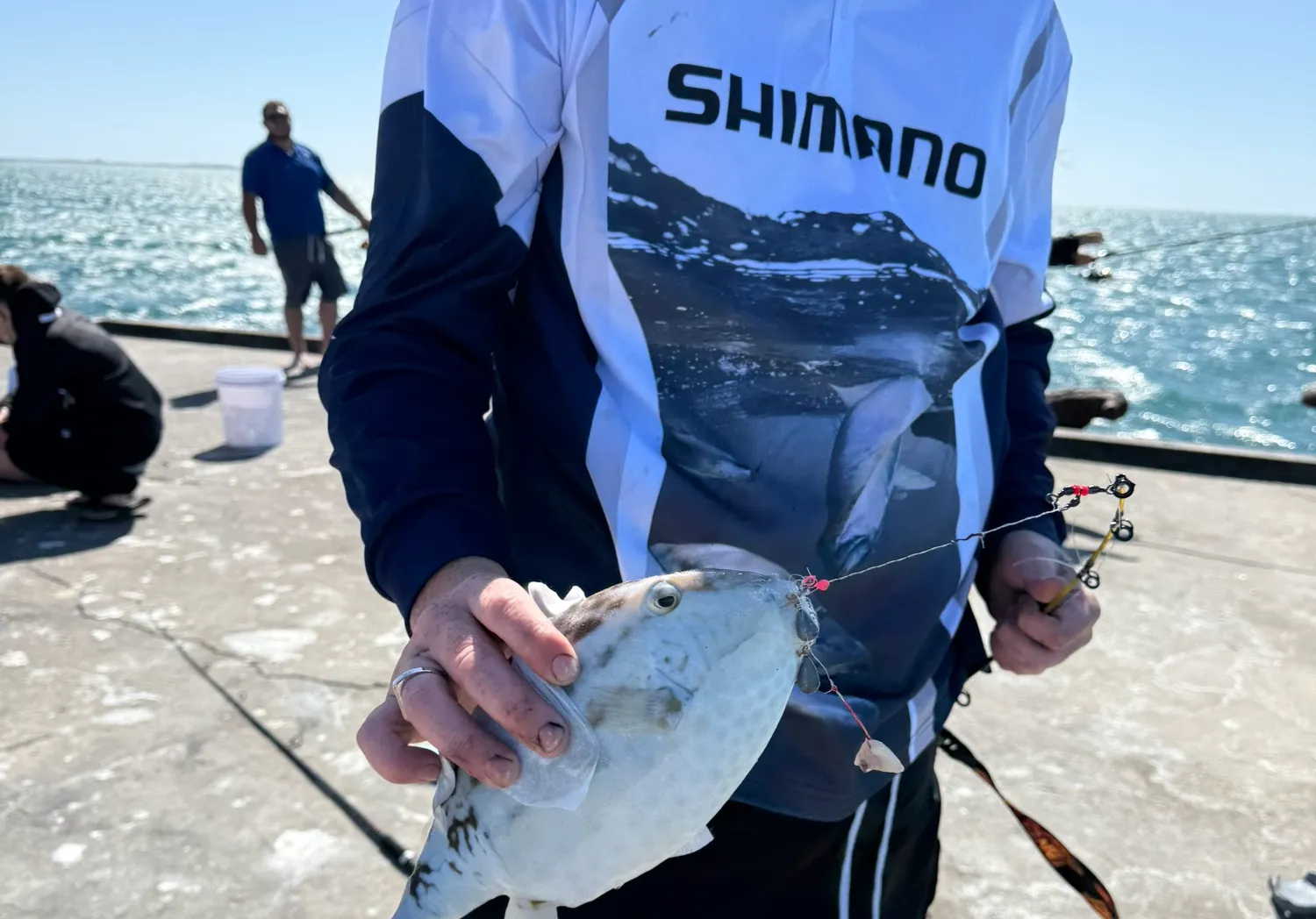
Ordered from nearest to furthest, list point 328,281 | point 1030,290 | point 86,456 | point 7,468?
point 1030,290 → point 86,456 → point 7,468 → point 328,281

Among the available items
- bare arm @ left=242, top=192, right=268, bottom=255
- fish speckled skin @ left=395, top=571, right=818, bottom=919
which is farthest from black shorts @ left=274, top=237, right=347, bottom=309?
fish speckled skin @ left=395, top=571, right=818, bottom=919

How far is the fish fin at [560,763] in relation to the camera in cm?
82

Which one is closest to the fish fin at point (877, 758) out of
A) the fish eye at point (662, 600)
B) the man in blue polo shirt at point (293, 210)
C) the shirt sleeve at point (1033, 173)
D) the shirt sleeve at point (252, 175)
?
the fish eye at point (662, 600)

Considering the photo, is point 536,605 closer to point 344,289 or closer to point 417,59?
point 417,59

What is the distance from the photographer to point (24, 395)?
4.75m

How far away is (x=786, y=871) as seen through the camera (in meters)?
1.23

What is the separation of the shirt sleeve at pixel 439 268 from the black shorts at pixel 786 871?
465 millimetres

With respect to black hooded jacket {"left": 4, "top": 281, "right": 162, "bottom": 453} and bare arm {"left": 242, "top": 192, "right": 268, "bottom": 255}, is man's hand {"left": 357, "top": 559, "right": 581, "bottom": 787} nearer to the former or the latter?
black hooded jacket {"left": 4, "top": 281, "right": 162, "bottom": 453}

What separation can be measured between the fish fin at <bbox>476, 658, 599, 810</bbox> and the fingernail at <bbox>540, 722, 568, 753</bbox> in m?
0.02

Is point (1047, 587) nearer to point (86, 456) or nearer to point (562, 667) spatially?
point (562, 667)

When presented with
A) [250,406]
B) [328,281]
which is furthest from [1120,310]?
[250,406]

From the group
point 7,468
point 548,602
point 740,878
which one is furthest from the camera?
point 7,468

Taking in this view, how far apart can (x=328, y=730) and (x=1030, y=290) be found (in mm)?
2433

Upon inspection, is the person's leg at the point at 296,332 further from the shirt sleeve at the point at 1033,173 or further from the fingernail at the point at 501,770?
the fingernail at the point at 501,770
